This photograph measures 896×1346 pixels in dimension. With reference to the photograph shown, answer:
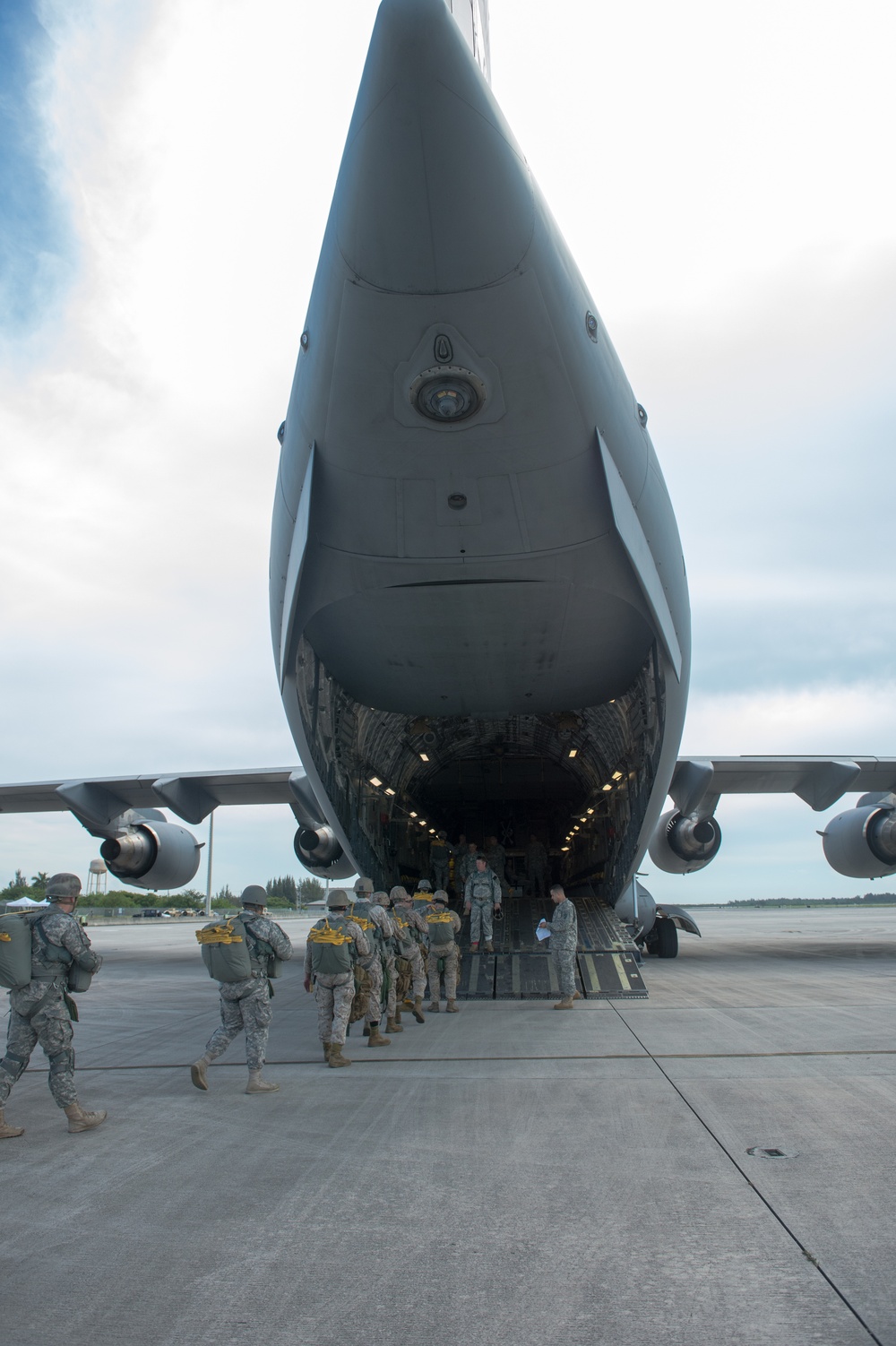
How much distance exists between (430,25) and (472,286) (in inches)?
53.4

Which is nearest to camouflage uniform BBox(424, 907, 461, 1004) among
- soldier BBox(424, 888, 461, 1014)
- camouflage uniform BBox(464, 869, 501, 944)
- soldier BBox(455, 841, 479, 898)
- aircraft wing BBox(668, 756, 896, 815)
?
soldier BBox(424, 888, 461, 1014)

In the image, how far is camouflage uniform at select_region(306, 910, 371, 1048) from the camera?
5941 millimetres

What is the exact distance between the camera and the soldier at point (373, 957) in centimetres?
674

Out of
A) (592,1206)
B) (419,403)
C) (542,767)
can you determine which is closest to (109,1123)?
(592,1206)

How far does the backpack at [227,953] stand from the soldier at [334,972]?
84 centimetres

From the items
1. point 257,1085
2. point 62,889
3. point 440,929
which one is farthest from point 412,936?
point 62,889

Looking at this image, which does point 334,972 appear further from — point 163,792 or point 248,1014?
point 163,792

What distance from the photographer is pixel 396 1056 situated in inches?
245

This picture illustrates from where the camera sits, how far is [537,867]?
18000 mm

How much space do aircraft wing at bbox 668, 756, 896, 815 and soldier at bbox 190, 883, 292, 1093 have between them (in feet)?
27.8

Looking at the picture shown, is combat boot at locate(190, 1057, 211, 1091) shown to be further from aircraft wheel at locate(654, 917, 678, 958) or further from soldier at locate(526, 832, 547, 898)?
soldier at locate(526, 832, 547, 898)

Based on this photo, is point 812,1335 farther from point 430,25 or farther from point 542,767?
point 542,767

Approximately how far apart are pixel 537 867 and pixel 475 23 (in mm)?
14875

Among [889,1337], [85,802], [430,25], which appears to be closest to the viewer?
[889,1337]
